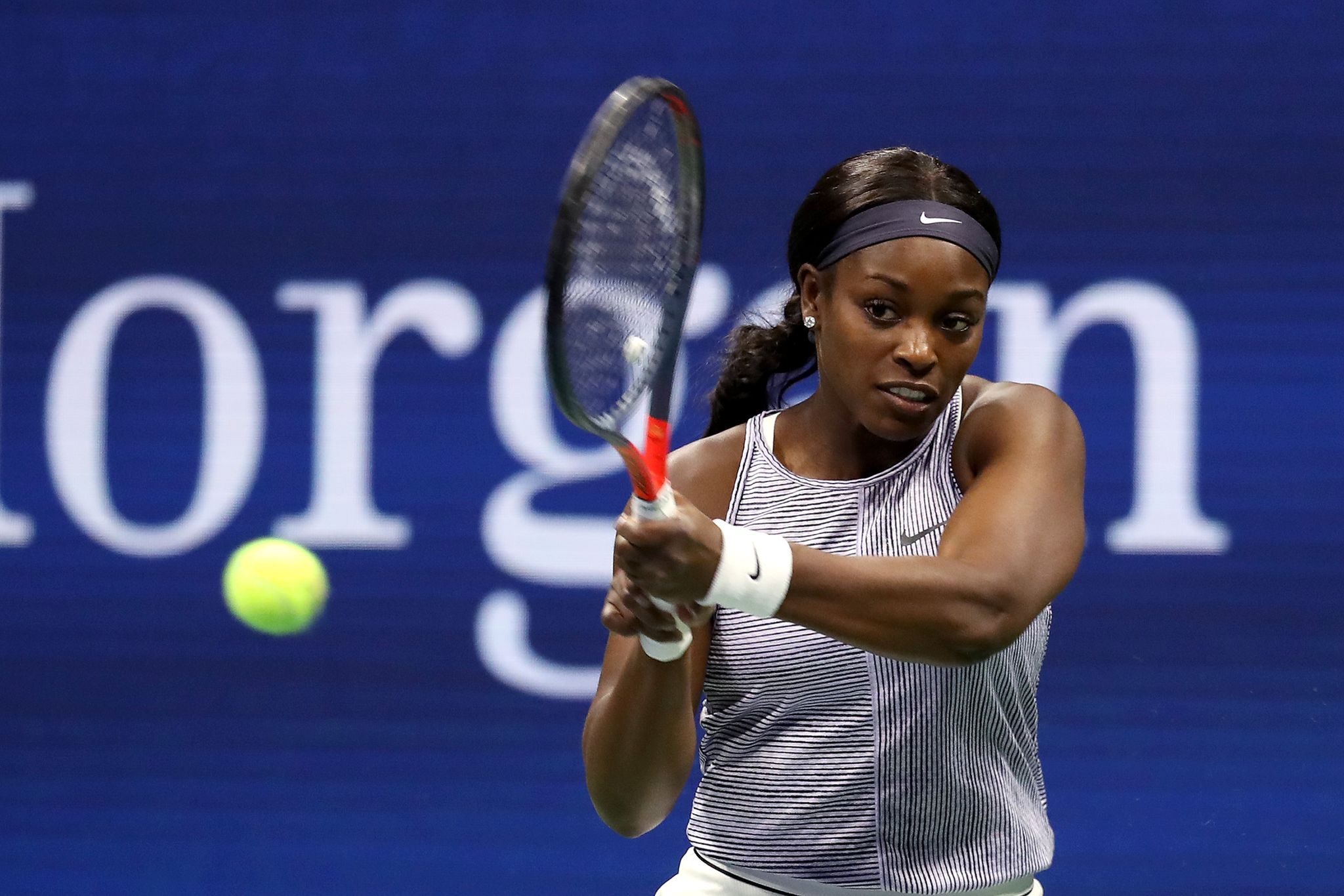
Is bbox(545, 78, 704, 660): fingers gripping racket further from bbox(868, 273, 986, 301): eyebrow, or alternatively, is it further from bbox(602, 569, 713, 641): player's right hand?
bbox(868, 273, 986, 301): eyebrow

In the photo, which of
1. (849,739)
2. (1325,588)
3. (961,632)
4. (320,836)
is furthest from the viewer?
(320,836)

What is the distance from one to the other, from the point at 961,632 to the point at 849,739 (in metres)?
0.27

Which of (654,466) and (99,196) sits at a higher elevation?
(99,196)

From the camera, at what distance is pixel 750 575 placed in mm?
1357

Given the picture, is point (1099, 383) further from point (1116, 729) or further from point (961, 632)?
point (961, 632)

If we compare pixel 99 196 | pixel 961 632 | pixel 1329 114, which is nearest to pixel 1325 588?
pixel 1329 114

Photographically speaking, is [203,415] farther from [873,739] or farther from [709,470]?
[873,739]

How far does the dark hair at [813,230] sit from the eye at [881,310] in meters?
0.11

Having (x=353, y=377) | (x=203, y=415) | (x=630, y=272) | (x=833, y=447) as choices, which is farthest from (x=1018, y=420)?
(x=203, y=415)

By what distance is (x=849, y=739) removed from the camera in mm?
1630

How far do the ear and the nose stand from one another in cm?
16

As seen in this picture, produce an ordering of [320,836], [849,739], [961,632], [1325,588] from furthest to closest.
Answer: [320,836]
[1325,588]
[849,739]
[961,632]

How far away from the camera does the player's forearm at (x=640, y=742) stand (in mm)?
1592

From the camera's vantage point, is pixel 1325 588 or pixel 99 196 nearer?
pixel 1325 588
